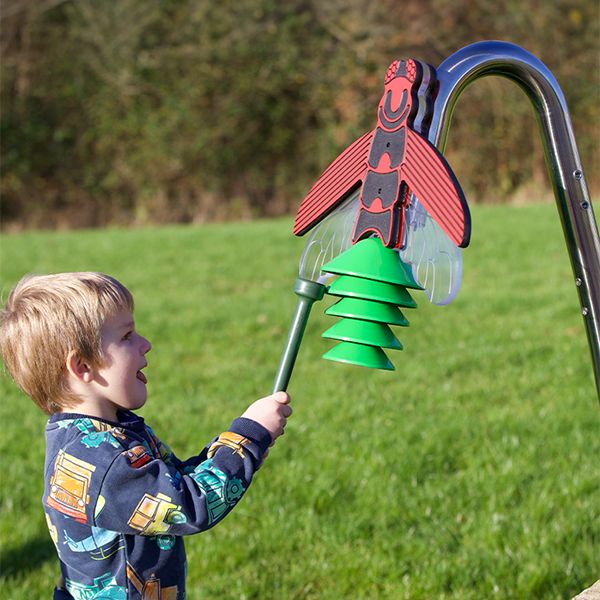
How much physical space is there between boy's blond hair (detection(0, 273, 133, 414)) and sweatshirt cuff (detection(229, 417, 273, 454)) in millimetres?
323

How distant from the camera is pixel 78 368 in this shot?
6.38 feet

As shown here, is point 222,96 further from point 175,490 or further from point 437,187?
point 437,187

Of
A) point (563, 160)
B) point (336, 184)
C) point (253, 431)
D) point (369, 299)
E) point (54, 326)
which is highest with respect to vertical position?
point (563, 160)

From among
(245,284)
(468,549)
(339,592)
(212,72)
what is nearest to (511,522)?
(468,549)

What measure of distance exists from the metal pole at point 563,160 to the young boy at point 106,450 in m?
0.65

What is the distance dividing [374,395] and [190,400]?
995mm

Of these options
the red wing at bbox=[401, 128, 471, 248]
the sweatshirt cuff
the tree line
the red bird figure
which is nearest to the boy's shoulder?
the sweatshirt cuff

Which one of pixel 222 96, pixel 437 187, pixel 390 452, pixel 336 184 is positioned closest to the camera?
pixel 437 187

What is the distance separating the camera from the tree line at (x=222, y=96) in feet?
56.8

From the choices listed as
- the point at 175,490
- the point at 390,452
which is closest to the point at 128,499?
the point at 175,490

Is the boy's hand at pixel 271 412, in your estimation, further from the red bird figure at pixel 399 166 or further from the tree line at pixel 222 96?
the tree line at pixel 222 96

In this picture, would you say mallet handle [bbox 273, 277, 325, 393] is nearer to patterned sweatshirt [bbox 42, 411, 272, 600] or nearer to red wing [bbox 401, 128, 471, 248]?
patterned sweatshirt [bbox 42, 411, 272, 600]

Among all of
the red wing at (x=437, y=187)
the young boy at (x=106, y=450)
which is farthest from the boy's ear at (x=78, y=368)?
the red wing at (x=437, y=187)

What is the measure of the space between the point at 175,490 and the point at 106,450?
17 cm
